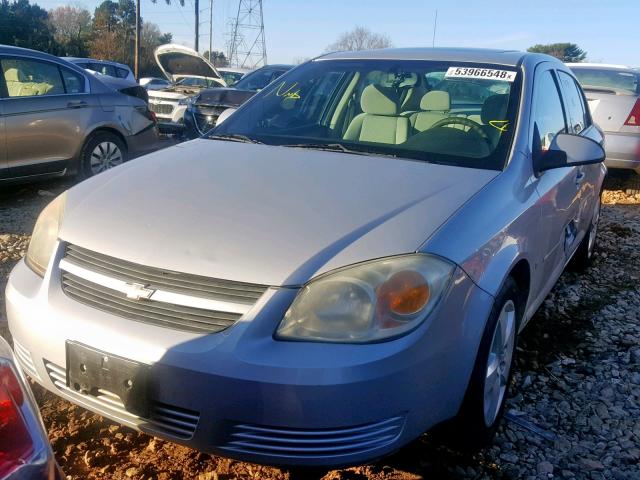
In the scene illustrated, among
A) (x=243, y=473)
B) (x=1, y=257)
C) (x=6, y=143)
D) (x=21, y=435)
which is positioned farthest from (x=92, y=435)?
(x=6, y=143)

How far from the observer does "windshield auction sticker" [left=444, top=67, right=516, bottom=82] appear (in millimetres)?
3010

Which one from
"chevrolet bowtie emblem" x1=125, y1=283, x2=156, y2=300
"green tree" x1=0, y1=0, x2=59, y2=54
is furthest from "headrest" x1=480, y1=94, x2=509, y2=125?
"green tree" x1=0, y1=0, x2=59, y2=54

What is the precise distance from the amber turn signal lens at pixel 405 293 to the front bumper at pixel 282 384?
0.06m

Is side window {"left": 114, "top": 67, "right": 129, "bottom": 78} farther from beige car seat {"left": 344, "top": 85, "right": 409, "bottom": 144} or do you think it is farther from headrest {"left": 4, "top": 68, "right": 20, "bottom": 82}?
beige car seat {"left": 344, "top": 85, "right": 409, "bottom": 144}

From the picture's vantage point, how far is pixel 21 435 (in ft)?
4.04

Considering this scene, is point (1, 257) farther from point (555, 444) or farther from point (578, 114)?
point (578, 114)

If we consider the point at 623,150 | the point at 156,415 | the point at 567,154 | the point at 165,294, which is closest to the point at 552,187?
the point at 567,154

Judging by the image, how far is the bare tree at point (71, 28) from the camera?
39594 millimetres

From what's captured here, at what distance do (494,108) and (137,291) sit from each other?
Result: 191 cm

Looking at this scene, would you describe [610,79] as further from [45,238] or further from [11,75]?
[45,238]

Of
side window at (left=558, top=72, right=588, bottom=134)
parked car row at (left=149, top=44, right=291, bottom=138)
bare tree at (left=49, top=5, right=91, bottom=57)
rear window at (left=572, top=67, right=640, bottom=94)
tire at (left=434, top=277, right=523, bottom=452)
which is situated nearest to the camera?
tire at (left=434, top=277, right=523, bottom=452)

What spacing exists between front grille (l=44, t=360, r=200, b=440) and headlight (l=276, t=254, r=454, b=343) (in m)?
0.38

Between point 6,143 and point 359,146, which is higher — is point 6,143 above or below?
below

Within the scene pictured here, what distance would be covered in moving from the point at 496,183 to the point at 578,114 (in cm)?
208
